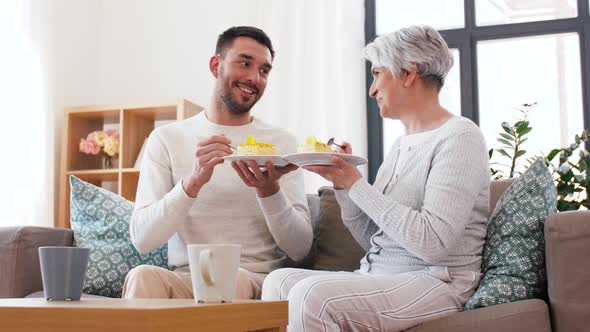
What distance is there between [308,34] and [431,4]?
2.67 ft

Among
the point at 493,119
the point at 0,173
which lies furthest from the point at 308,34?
the point at 0,173

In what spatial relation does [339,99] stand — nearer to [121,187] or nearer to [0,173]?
[121,187]

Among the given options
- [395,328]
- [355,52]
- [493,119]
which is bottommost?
[395,328]

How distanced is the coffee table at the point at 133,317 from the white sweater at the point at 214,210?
3.04 feet

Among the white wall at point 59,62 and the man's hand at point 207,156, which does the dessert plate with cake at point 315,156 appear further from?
the white wall at point 59,62

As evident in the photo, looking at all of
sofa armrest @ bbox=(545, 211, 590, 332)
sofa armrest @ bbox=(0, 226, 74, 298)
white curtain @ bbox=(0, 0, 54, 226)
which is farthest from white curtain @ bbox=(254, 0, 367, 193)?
sofa armrest @ bbox=(545, 211, 590, 332)

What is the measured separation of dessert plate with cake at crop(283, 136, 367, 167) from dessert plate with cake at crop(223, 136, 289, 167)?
5cm

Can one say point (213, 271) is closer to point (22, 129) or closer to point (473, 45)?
point (22, 129)

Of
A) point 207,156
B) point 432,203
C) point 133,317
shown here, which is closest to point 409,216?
point 432,203

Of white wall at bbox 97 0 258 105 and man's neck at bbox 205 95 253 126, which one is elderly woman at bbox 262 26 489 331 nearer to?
man's neck at bbox 205 95 253 126

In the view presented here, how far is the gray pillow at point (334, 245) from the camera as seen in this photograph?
2.21 meters

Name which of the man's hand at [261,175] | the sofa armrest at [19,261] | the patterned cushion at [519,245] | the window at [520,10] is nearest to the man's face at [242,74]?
the man's hand at [261,175]

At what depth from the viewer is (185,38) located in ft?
15.4

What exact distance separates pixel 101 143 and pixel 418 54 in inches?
110
